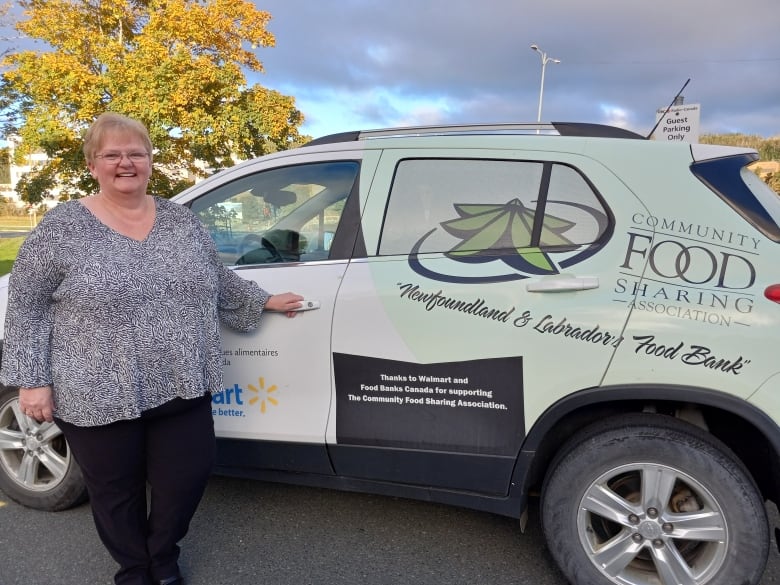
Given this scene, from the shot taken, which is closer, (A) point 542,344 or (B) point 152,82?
(A) point 542,344

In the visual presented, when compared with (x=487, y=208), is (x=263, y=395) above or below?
below

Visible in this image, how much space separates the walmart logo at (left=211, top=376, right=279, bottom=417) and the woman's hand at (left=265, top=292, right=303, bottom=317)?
338 millimetres

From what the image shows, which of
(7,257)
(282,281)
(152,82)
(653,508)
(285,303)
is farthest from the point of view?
(7,257)

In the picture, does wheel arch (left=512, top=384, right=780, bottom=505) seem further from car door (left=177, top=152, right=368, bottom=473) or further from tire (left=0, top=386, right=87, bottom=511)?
Result: tire (left=0, top=386, right=87, bottom=511)

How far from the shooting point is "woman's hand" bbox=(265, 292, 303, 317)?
2.40m

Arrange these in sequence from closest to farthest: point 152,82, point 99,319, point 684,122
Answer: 1. point 99,319
2. point 684,122
3. point 152,82

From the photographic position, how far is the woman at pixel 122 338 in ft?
6.33

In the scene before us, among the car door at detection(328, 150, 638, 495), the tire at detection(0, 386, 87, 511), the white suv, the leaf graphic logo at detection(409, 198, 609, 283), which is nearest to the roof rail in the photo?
the white suv

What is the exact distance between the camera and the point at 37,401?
2.01m

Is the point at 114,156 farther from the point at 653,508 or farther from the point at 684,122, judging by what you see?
the point at 684,122

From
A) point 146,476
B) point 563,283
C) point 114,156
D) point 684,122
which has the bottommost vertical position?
point 146,476

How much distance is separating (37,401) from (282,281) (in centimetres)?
103

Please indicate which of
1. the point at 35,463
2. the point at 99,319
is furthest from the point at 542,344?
the point at 35,463

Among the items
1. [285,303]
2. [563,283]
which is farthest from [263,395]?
[563,283]
